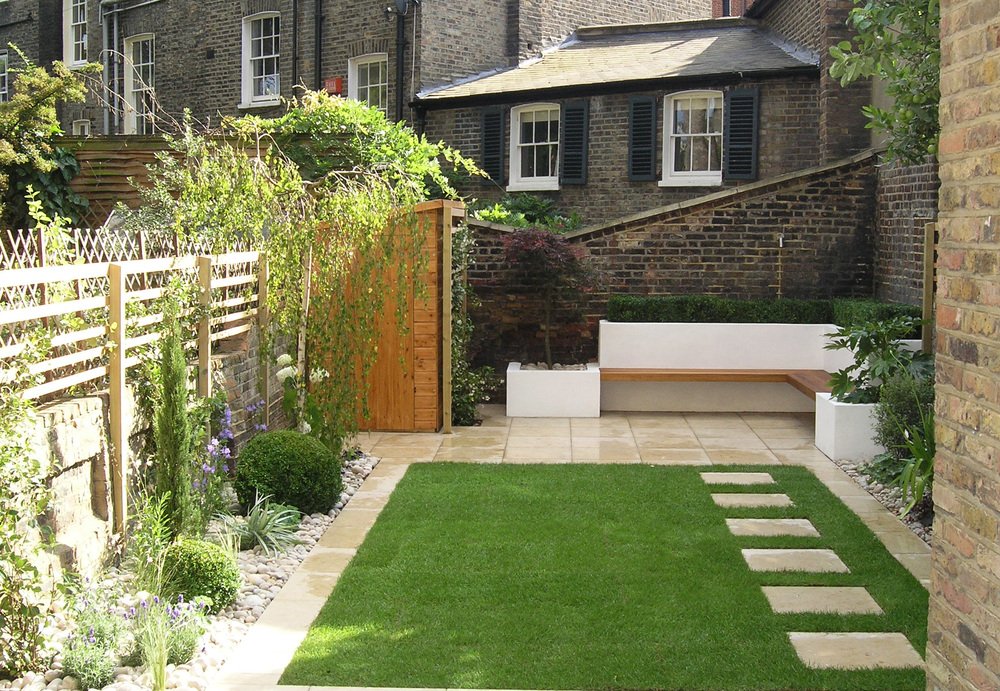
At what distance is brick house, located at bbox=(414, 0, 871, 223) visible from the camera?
17000mm

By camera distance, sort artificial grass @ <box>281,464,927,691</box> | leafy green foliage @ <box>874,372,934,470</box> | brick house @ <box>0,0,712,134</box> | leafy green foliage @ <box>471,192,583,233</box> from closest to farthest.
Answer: artificial grass @ <box>281,464,927,691</box>
leafy green foliage @ <box>874,372,934,470</box>
leafy green foliage @ <box>471,192,583,233</box>
brick house @ <box>0,0,712,134</box>

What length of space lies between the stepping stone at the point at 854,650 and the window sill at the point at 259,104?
18929 millimetres

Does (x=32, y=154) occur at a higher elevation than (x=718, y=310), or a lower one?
higher

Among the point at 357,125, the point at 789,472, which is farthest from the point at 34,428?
the point at 357,125

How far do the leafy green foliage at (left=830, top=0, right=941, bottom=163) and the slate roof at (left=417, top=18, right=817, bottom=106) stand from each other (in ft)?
30.2

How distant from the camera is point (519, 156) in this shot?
19391 mm

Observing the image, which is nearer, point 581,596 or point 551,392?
point 581,596

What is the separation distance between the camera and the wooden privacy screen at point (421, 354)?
37.2 feet

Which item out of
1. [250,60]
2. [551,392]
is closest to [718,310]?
[551,392]

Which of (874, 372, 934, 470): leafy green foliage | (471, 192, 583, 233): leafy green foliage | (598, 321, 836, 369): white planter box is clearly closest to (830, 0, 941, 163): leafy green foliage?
(874, 372, 934, 470): leafy green foliage

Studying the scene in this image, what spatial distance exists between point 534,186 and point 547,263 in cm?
661

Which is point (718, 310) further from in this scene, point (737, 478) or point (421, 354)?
point (737, 478)

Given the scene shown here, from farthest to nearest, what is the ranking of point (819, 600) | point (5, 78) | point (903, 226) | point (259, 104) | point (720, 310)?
point (5, 78) < point (259, 104) < point (720, 310) < point (903, 226) < point (819, 600)

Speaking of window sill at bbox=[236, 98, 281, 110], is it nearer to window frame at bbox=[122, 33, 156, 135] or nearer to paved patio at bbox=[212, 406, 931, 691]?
window frame at bbox=[122, 33, 156, 135]
